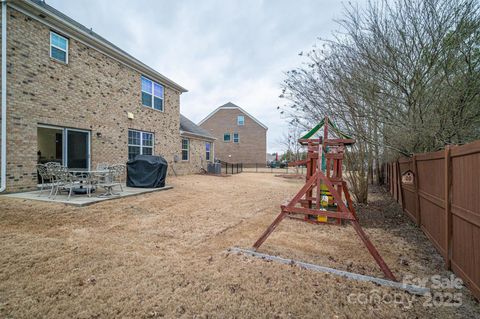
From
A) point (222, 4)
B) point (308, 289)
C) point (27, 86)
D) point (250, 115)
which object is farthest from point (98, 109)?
point (250, 115)

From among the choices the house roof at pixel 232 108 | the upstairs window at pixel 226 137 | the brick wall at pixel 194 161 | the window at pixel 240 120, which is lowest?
the brick wall at pixel 194 161

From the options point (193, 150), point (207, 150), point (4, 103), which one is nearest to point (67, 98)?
point (4, 103)

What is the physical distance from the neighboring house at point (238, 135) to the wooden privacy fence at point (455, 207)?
26.2 m

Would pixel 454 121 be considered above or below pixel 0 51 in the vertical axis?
below

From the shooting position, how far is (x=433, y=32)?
4.36m

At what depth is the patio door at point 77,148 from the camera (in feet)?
27.0

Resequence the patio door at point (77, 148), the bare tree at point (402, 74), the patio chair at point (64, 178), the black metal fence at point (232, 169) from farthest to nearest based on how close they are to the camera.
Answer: the black metal fence at point (232, 169)
the patio door at point (77, 148)
the patio chair at point (64, 178)
the bare tree at point (402, 74)

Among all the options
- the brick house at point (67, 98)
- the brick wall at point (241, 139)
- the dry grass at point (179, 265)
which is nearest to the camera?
the dry grass at point (179, 265)

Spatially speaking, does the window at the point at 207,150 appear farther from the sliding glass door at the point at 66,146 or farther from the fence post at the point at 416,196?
the fence post at the point at 416,196

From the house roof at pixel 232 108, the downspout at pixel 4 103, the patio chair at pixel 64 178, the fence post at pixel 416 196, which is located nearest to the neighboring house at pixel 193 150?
the patio chair at pixel 64 178

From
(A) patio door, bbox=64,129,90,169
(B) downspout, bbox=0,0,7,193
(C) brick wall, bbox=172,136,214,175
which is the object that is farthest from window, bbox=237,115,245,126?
(B) downspout, bbox=0,0,7,193

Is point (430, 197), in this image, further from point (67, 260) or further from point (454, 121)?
point (67, 260)

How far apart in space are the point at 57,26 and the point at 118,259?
9120 millimetres

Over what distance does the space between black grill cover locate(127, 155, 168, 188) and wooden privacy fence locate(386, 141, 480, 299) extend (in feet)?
28.2
